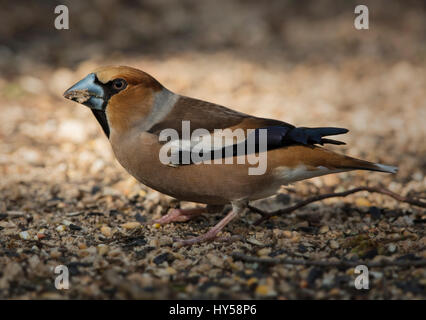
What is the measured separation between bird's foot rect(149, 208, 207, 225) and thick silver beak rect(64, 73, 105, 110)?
0.97m

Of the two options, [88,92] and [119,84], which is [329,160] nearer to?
[119,84]

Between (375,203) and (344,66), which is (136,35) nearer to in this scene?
(344,66)

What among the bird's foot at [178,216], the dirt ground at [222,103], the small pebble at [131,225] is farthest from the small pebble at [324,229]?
the small pebble at [131,225]

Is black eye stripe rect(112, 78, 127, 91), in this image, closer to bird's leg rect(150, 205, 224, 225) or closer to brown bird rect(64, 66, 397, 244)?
brown bird rect(64, 66, 397, 244)

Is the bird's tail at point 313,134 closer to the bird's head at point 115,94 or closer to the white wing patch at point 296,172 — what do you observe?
the white wing patch at point 296,172

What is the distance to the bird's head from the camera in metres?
3.79

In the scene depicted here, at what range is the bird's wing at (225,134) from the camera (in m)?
3.63

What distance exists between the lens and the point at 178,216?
4.13 metres

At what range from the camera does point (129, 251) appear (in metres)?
3.48

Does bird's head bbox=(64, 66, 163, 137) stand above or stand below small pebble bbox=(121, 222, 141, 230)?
above

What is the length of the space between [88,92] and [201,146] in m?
0.88

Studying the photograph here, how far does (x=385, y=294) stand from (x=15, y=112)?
5099 mm

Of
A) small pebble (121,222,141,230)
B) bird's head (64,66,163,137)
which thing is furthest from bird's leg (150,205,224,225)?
bird's head (64,66,163,137)

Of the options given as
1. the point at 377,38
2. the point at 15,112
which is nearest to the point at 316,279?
the point at 15,112
